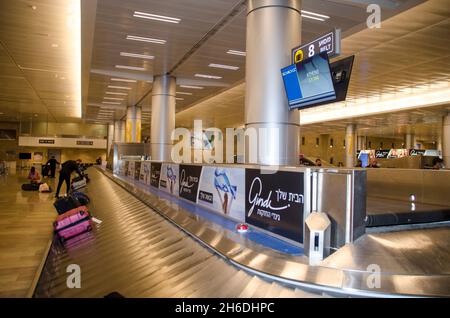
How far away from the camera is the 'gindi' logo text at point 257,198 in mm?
3295

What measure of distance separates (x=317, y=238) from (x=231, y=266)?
658 mm

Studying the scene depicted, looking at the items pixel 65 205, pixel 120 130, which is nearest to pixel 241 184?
pixel 65 205

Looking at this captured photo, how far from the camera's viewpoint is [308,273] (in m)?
2.23

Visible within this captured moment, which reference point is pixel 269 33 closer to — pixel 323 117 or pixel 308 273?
pixel 308 273

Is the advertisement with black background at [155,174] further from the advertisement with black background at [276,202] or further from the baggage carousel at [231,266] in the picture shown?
the advertisement with black background at [276,202]

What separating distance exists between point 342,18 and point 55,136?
36.2 metres

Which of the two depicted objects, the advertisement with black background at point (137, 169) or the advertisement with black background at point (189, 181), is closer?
the advertisement with black background at point (189, 181)

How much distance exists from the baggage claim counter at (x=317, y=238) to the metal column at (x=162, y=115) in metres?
10.8

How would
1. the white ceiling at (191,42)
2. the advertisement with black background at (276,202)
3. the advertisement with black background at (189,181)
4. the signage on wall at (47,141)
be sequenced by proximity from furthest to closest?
1. the signage on wall at (47,141)
2. the white ceiling at (191,42)
3. the advertisement with black background at (189,181)
4. the advertisement with black background at (276,202)

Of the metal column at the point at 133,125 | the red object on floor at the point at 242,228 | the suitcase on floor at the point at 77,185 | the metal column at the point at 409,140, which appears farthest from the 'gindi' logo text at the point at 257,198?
the metal column at the point at 409,140

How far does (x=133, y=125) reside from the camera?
73.5 feet

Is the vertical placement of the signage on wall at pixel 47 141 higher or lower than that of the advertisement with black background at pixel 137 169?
higher

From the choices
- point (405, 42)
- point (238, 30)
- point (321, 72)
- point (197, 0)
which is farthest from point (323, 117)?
point (321, 72)
